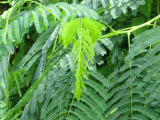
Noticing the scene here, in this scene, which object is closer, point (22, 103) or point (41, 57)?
point (22, 103)

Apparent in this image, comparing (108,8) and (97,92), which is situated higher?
(108,8)

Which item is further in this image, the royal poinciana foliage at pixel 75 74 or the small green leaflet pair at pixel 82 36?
the royal poinciana foliage at pixel 75 74

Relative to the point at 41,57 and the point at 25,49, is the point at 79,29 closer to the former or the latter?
the point at 41,57

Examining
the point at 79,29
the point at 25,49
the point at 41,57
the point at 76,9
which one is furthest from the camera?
the point at 25,49

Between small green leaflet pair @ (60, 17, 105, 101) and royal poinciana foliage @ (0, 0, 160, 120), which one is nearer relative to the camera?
small green leaflet pair @ (60, 17, 105, 101)

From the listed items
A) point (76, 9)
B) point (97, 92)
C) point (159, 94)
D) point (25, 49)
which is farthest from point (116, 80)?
point (25, 49)

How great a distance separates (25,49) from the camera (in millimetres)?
1812

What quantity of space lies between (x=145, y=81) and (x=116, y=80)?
16 cm

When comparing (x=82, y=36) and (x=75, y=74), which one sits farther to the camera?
(x=75, y=74)

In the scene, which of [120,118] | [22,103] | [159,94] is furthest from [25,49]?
[159,94]

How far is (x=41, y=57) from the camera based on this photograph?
124 cm

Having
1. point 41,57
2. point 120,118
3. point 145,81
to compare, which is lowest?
point 120,118

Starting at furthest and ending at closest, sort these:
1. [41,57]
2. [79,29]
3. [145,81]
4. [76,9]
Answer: [41,57], [76,9], [145,81], [79,29]

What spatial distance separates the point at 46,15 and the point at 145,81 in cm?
48
